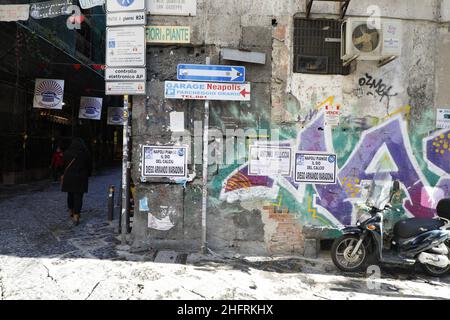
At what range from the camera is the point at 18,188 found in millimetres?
11930

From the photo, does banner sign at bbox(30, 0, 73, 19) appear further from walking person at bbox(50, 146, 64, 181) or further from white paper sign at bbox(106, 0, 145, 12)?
walking person at bbox(50, 146, 64, 181)

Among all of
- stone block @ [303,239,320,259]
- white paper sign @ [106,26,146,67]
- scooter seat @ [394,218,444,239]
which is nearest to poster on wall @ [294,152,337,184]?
stone block @ [303,239,320,259]

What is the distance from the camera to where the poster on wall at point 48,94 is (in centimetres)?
1246

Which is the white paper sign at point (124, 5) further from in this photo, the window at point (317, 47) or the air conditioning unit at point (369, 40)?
the air conditioning unit at point (369, 40)

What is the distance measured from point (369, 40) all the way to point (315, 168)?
2.30 meters

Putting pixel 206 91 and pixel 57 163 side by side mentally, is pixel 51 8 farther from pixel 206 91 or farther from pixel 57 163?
pixel 57 163

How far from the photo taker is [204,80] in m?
5.47

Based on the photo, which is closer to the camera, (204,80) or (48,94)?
(204,80)

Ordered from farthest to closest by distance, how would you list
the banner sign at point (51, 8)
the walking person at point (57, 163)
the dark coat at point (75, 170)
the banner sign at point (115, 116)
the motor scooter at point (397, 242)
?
1. the banner sign at point (115, 116)
2. the walking person at point (57, 163)
3. the banner sign at point (51, 8)
4. the dark coat at point (75, 170)
5. the motor scooter at point (397, 242)

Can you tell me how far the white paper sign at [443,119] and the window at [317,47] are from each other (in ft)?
6.00

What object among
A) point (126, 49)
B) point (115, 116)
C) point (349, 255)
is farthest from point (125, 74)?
point (115, 116)

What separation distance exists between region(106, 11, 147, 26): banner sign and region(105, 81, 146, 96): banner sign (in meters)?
0.99

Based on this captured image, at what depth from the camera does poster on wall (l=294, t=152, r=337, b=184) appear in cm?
575

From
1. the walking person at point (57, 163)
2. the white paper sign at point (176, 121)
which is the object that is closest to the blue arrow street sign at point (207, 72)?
the white paper sign at point (176, 121)
